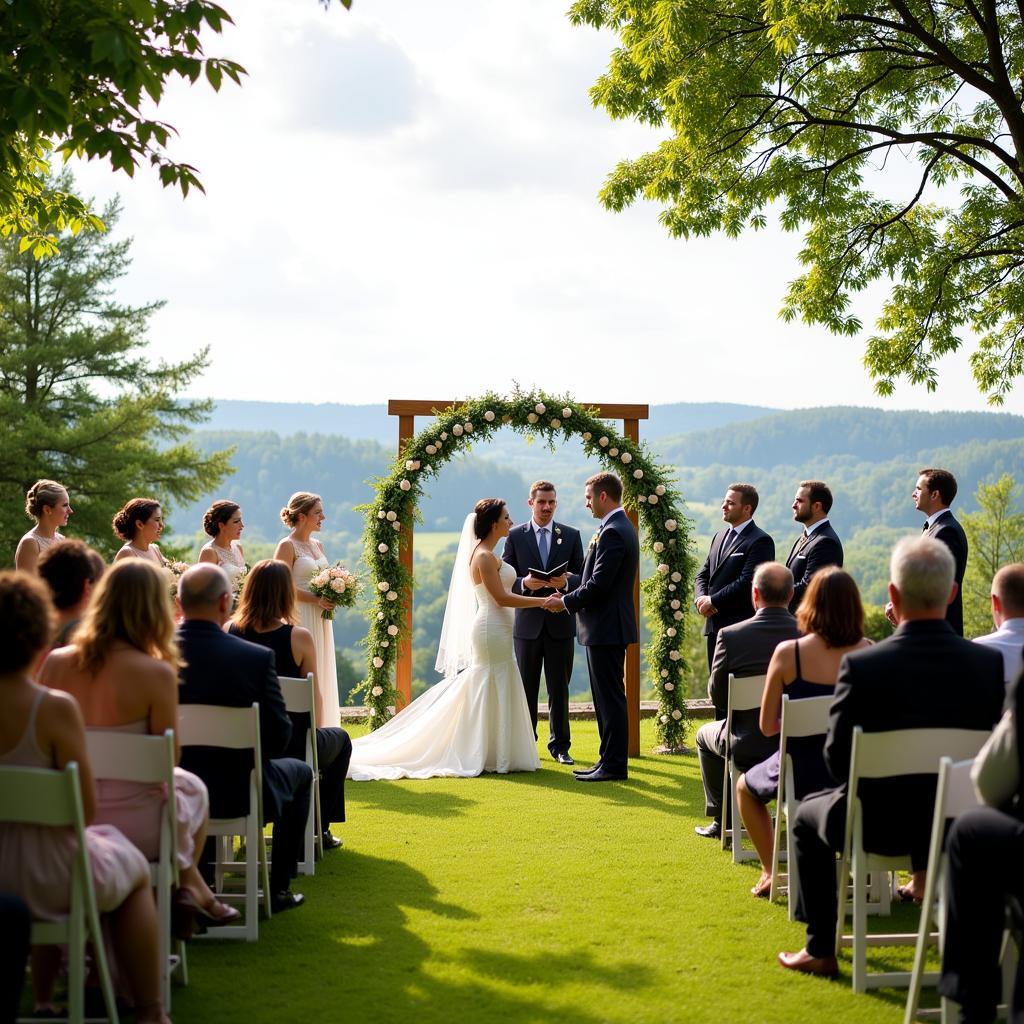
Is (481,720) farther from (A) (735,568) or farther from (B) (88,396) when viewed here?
(B) (88,396)

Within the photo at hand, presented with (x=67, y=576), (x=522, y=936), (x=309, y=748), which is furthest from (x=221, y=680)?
(x=522, y=936)

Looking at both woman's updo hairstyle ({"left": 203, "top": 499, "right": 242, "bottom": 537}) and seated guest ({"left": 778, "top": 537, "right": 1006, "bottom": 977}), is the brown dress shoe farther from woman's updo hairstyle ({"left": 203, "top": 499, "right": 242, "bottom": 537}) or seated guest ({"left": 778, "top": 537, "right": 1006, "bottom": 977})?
woman's updo hairstyle ({"left": 203, "top": 499, "right": 242, "bottom": 537})

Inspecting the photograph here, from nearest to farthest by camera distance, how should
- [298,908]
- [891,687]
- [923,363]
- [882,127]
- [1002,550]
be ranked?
1. [891,687]
2. [298,908]
3. [882,127]
4. [923,363]
5. [1002,550]

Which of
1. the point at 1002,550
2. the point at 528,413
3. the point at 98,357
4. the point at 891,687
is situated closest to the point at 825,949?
the point at 891,687

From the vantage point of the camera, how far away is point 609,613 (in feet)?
30.5

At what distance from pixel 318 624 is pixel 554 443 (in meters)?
2.61

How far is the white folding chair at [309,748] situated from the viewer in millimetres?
6020

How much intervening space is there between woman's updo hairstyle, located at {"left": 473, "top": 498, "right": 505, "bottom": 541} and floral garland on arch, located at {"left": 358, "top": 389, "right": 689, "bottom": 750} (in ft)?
4.19

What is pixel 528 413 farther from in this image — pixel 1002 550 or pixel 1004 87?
pixel 1002 550

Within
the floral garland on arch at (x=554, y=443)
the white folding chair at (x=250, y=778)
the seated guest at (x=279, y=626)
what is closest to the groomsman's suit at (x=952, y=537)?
the floral garland on arch at (x=554, y=443)

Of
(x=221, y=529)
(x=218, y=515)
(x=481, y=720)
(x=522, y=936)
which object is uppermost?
(x=218, y=515)

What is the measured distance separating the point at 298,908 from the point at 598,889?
4.89ft

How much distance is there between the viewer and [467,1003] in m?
4.40

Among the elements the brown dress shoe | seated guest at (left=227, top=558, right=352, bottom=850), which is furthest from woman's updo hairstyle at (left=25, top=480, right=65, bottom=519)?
the brown dress shoe
